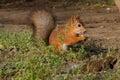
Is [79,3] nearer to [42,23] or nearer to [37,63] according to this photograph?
[42,23]

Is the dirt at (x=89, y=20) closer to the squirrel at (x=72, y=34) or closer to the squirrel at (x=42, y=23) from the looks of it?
the squirrel at (x=42, y=23)

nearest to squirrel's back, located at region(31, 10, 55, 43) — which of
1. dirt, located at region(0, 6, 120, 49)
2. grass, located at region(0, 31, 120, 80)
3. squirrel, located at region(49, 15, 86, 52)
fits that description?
squirrel, located at region(49, 15, 86, 52)

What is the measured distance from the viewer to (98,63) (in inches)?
254

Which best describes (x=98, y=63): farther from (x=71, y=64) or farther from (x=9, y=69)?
(x=9, y=69)

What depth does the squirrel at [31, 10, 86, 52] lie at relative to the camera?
766 cm

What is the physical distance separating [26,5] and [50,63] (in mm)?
9732

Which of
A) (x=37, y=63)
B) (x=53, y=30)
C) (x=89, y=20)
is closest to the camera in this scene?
(x=37, y=63)

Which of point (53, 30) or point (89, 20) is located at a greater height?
point (53, 30)

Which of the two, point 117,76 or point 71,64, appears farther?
point 71,64

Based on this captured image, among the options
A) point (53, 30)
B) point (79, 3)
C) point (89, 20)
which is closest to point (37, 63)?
point (53, 30)

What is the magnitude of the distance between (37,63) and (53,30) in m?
2.85

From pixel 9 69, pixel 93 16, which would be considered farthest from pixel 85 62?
pixel 93 16

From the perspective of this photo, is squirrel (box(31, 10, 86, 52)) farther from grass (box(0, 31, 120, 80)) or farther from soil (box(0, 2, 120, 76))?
soil (box(0, 2, 120, 76))

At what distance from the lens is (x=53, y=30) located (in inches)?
324
